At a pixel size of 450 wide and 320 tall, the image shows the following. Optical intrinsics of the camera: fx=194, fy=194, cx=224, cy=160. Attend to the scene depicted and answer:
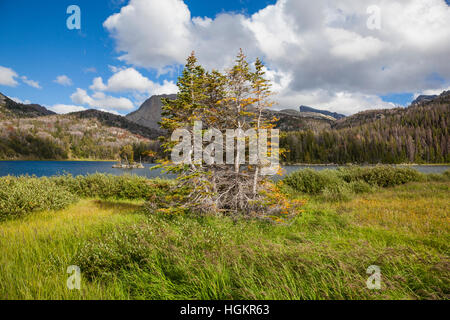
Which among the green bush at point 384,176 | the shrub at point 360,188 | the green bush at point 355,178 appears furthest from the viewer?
the green bush at point 384,176

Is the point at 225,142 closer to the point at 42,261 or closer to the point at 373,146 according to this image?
the point at 42,261

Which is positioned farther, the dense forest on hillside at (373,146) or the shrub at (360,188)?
the dense forest on hillside at (373,146)

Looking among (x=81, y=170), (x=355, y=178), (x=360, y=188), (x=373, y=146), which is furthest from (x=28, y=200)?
(x=373, y=146)

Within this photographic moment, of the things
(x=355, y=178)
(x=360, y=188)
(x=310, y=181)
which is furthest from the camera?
(x=355, y=178)

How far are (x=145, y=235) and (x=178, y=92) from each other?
682cm

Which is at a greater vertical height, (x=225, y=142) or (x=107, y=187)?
(x=225, y=142)

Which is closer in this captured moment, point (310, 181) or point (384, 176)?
point (310, 181)

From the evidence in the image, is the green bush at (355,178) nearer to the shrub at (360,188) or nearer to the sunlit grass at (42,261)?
the shrub at (360,188)

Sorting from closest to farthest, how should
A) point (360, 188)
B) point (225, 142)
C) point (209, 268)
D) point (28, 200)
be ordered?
1. point (209, 268)
2. point (28, 200)
3. point (225, 142)
4. point (360, 188)

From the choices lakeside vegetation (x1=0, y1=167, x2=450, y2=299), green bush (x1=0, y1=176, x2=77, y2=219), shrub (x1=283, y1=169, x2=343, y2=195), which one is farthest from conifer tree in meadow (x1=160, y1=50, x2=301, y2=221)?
shrub (x1=283, y1=169, x2=343, y2=195)

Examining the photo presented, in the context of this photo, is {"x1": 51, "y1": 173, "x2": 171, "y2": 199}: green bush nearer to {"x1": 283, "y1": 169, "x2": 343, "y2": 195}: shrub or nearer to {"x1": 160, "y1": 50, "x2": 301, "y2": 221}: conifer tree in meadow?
{"x1": 160, "y1": 50, "x2": 301, "y2": 221}: conifer tree in meadow

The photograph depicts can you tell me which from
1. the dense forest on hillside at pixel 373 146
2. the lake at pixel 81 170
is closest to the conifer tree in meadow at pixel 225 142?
the lake at pixel 81 170
